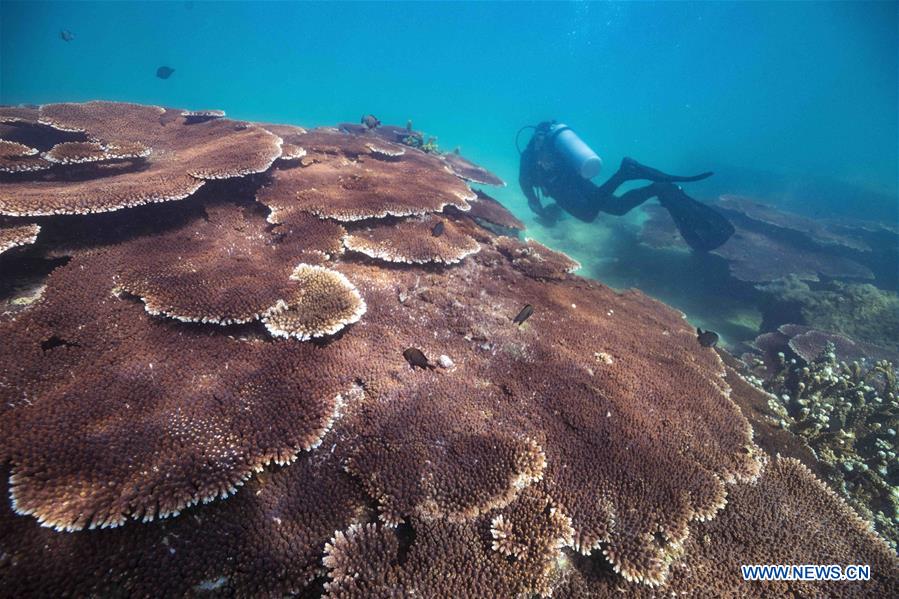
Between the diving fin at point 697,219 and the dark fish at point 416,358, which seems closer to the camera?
the dark fish at point 416,358

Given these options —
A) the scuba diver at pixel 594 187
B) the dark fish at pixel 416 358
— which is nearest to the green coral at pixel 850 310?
the scuba diver at pixel 594 187

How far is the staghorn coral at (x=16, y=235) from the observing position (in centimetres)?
375

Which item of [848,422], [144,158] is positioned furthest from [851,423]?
[144,158]

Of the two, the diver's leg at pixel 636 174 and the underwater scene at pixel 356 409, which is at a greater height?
the diver's leg at pixel 636 174

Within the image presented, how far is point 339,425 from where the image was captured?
3.22 metres

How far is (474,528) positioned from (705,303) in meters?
14.1

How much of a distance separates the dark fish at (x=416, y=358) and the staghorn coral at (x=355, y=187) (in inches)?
105

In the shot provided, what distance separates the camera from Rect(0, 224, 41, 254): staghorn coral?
3.75 meters

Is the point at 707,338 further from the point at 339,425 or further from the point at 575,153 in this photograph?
the point at 575,153

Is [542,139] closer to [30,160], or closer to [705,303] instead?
[705,303]

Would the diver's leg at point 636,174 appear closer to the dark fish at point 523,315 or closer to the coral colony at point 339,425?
the coral colony at point 339,425

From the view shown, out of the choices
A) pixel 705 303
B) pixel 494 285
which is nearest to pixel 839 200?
pixel 705 303

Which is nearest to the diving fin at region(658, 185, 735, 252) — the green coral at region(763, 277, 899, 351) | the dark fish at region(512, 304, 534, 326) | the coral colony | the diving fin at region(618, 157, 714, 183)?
the diving fin at region(618, 157, 714, 183)

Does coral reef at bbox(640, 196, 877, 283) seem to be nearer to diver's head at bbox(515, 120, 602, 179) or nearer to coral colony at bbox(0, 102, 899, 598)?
diver's head at bbox(515, 120, 602, 179)
